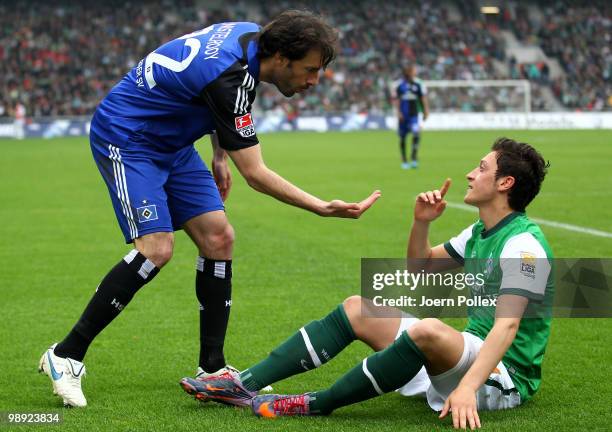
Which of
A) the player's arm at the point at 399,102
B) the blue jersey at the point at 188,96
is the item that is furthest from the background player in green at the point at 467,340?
the player's arm at the point at 399,102

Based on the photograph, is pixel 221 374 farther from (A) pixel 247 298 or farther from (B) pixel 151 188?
(A) pixel 247 298

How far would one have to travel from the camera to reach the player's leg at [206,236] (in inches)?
191

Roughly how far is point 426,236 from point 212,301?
1.23 metres

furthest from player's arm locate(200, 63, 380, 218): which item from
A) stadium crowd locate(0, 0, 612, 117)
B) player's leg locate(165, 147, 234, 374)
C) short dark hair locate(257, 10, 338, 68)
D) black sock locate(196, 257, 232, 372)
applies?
stadium crowd locate(0, 0, 612, 117)

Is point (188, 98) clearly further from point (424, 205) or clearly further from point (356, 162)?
point (356, 162)

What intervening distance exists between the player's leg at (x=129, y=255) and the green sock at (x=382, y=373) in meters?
1.17

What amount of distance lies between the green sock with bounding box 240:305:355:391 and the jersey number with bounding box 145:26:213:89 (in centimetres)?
137

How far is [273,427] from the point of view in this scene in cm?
401

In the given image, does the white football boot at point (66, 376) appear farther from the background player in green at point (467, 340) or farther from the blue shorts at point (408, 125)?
the blue shorts at point (408, 125)

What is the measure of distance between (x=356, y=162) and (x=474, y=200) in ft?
60.1

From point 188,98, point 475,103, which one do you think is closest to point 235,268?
point 188,98

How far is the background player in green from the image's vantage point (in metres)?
3.74

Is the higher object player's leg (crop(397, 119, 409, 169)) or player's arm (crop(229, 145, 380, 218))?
player's arm (crop(229, 145, 380, 218))

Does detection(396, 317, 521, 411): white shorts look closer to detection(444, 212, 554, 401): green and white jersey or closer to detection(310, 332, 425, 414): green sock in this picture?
detection(444, 212, 554, 401): green and white jersey
